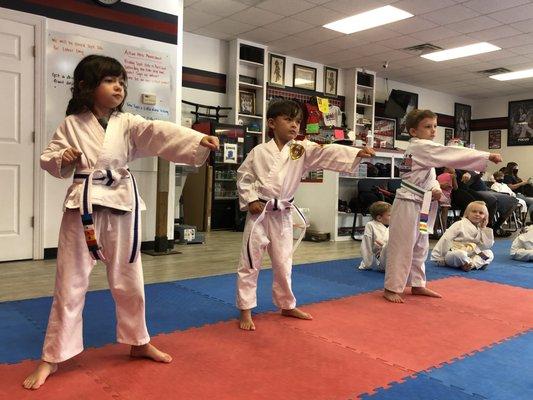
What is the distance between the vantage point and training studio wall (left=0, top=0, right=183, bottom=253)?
467cm

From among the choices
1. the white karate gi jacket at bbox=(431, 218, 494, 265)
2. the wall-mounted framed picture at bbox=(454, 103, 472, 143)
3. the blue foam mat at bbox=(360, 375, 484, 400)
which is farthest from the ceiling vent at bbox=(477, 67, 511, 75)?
the blue foam mat at bbox=(360, 375, 484, 400)

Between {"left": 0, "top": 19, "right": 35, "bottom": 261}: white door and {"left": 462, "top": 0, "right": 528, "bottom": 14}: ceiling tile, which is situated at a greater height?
{"left": 462, "top": 0, "right": 528, "bottom": 14}: ceiling tile

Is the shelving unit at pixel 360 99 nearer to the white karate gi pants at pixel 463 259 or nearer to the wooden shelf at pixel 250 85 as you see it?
the wooden shelf at pixel 250 85

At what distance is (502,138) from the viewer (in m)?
12.4

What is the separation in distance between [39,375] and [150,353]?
0.46 metres

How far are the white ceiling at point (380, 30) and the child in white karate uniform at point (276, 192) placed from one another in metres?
4.22

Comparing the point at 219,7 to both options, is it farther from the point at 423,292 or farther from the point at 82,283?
the point at 82,283

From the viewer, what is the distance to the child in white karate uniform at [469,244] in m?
4.78

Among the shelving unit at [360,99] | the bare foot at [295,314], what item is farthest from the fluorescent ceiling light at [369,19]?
the bare foot at [295,314]

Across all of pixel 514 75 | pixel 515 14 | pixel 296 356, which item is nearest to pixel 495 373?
pixel 296 356

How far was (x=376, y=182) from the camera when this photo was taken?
7.34 m

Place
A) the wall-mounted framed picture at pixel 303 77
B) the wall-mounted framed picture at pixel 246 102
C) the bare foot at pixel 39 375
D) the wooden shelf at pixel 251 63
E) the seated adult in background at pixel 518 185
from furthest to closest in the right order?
1. the seated adult in background at pixel 518 185
2. the wall-mounted framed picture at pixel 303 77
3. the wall-mounted framed picture at pixel 246 102
4. the wooden shelf at pixel 251 63
5. the bare foot at pixel 39 375

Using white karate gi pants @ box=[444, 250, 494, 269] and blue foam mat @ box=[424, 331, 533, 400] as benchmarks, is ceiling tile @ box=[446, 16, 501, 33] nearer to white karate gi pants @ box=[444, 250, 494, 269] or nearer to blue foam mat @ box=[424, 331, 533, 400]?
white karate gi pants @ box=[444, 250, 494, 269]

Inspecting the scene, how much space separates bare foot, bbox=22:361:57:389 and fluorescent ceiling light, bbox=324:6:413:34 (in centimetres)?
625
